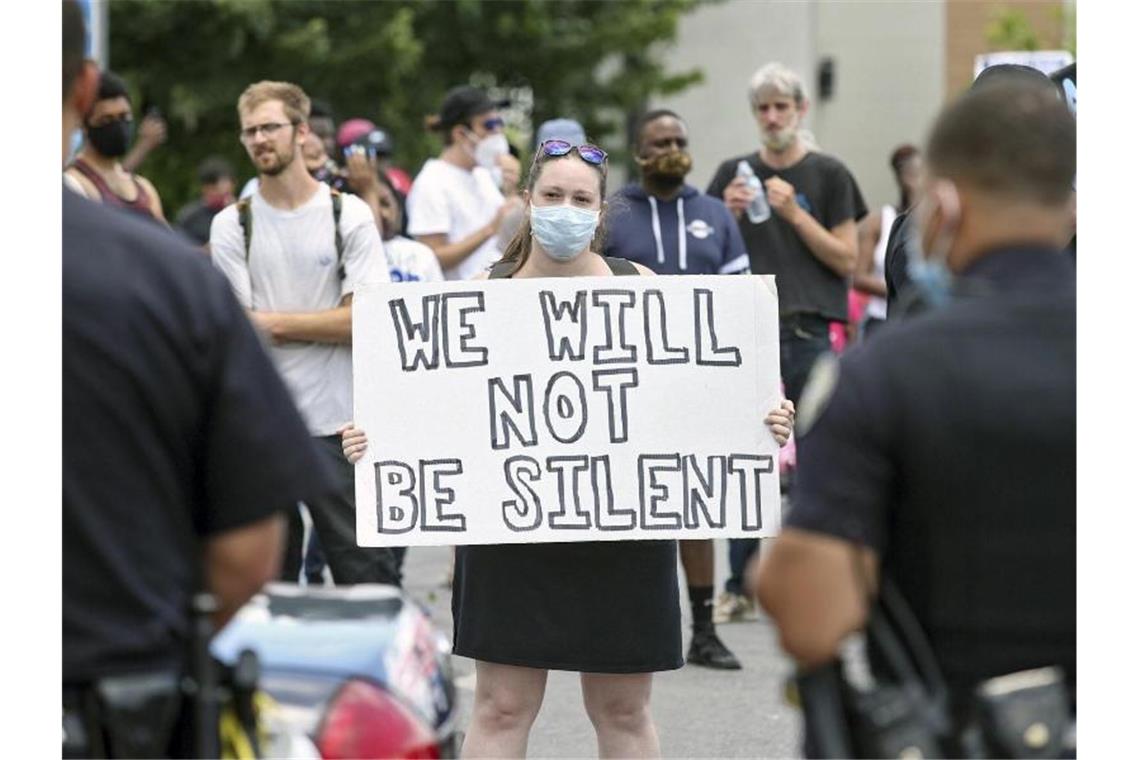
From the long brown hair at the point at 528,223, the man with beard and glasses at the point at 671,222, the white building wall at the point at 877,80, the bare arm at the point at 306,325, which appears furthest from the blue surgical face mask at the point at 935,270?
the white building wall at the point at 877,80

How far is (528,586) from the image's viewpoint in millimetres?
5164

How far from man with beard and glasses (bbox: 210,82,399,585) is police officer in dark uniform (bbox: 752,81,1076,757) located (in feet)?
13.5

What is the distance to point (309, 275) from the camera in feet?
23.1

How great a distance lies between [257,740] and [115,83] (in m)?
5.33

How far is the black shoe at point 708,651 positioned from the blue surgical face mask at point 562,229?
3.20 metres

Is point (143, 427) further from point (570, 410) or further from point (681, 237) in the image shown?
point (681, 237)

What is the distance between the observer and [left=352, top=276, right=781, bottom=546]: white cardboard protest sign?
17.2 ft

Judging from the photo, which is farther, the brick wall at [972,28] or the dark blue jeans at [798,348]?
the brick wall at [972,28]

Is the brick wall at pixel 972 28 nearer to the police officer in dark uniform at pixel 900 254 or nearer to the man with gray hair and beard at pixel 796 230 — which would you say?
the man with gray hair and beard at pixel 796 230

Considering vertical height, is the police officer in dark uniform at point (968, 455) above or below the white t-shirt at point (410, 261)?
below

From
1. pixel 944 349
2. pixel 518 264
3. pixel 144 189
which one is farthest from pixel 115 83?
pixel 944 349

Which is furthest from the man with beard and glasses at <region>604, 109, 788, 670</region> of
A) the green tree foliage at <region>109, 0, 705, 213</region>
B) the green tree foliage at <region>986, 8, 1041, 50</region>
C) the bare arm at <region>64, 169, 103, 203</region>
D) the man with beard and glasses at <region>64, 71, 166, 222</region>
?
the green tree foliage at <region>986, 8, 1041, 50</region>

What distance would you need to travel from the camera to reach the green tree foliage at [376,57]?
85.9 ft

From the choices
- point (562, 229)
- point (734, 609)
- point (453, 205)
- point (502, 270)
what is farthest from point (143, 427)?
point (453, 205)
